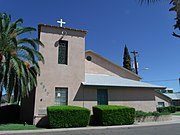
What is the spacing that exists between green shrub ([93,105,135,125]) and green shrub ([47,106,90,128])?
127cm

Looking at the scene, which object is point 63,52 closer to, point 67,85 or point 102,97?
point 67,85

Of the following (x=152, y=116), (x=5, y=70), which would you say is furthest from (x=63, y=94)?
(x=152, y=116)

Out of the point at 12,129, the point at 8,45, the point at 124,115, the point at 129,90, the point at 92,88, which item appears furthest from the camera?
the point at 129,90

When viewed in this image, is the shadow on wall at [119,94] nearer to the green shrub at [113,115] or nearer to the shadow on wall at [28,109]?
the green shrub at [113,115]

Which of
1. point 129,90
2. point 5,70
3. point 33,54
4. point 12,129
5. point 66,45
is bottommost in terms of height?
point 12,129

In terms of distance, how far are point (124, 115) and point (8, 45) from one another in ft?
35.6

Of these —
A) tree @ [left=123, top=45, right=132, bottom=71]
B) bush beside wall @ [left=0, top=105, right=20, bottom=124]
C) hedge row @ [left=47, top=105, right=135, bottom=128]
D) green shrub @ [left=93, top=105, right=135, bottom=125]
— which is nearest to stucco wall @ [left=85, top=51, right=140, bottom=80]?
hedge row @ [left=47, top=105, right=135, bottom=128]

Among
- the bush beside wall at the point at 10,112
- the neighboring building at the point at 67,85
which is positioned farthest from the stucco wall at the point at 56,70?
the bush beside wall at the point at 10,112

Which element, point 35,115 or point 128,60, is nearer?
point 35,115

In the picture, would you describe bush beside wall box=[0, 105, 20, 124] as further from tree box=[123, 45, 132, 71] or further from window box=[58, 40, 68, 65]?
tree box=[123, 45, 132, 71]

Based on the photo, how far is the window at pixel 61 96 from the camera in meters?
17.9

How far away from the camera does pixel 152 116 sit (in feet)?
64.4

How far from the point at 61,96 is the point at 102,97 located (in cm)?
394

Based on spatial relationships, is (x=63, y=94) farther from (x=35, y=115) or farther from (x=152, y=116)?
(x=152, y=116)
